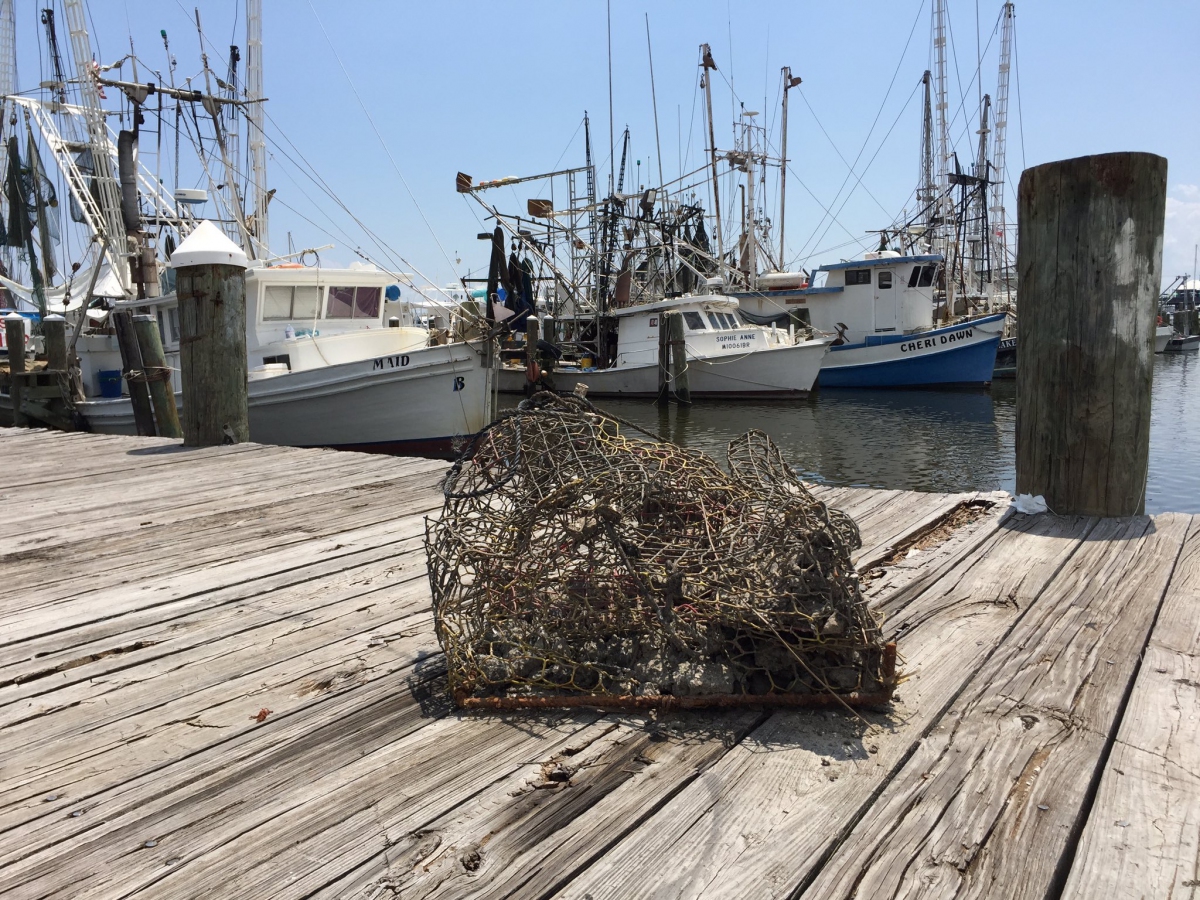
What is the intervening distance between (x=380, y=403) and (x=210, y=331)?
238 inches

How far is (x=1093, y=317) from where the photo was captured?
342 centimetres

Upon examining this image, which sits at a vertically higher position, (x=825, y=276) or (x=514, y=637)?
(x=825, y=276)

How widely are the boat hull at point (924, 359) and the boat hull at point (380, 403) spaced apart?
16492mm

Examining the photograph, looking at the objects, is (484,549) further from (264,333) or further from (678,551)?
(264,333)

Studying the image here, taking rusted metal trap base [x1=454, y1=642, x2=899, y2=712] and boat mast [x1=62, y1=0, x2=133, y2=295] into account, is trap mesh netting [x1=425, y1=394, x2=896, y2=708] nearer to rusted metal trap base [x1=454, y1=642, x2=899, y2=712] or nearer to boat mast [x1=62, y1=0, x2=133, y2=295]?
rusted metal trap base [x1=454, y1=642, x2=899, y2=712]

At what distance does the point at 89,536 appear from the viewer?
3.86 m

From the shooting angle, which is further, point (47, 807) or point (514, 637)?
point (514, 637)

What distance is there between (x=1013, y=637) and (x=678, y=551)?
3.21 feet

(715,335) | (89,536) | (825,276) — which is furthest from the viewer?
(825,276)

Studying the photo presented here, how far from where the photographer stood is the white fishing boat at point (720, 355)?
75.3ft

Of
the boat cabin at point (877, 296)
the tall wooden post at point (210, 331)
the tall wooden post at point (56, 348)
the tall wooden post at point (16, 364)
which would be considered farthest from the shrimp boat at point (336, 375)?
the boat cabin at point (877, 296)

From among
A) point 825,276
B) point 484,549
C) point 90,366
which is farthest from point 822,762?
point 825,276

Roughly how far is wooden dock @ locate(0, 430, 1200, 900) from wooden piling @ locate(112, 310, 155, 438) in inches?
351

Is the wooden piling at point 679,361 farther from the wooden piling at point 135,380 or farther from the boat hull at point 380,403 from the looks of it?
the wooden piling at point 135,380
